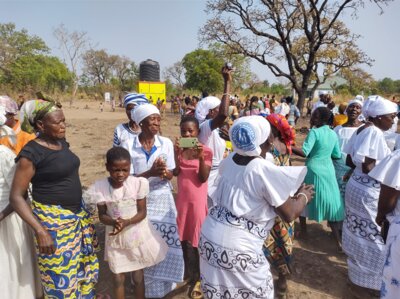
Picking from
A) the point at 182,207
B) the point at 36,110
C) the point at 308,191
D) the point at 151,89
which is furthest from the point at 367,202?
the point at 151,89

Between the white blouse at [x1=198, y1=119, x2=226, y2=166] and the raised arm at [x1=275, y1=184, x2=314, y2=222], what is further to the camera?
the white blouse at [x1=198, y1=119, x2=226, y2=166]

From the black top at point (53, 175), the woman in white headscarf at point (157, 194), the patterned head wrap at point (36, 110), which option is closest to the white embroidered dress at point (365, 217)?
the woman in white headscarf at point (157, 194)

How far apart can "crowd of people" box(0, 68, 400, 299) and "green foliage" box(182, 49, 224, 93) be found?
35.6 meters

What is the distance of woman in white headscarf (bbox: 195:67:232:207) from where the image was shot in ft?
10.7

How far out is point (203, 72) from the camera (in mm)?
39156

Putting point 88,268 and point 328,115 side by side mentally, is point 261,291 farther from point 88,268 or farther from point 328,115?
point 328,115

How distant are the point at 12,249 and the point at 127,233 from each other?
940 mm

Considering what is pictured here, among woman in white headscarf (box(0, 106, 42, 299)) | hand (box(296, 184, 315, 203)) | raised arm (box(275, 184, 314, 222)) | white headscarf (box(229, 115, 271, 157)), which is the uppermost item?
white headscarf (box(229, 115, 271, 157))

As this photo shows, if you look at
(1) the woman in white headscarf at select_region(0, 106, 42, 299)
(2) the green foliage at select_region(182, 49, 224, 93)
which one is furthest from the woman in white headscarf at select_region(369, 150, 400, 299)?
(2) the green foliage at select_region(182, 49, 224, 93)

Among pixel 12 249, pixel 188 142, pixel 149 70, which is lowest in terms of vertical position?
pixel 12 249

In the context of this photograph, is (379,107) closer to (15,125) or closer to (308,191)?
(308,191)

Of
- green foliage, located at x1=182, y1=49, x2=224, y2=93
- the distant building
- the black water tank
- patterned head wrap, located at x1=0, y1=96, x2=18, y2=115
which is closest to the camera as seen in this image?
patterned head wrap, located at x1=0, y1=96, x2=18, y2=115

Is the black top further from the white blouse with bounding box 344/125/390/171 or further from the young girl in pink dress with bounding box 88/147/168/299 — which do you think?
the white blouse with bounding box 344/125/390/171

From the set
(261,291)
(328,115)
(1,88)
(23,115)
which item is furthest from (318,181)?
(1,88)
